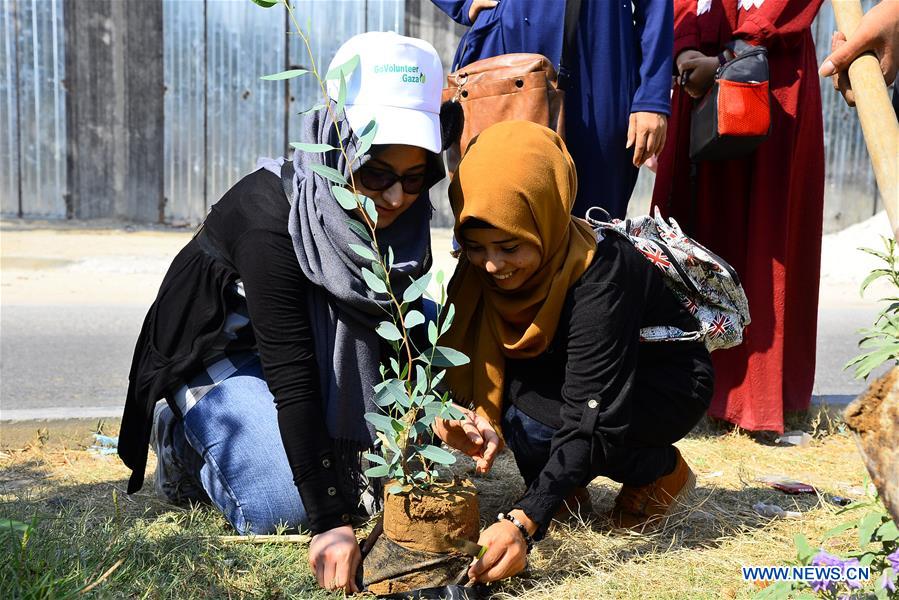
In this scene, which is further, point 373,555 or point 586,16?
point 586,16

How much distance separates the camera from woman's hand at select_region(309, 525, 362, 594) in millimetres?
2203

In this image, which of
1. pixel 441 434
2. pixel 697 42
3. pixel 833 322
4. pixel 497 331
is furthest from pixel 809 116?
pixel 833 322

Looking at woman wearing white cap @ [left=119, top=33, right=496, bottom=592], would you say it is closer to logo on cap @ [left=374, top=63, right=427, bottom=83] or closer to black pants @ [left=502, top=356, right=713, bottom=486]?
logo on cap @ [left=374, top=63, right=427, bottom=83]

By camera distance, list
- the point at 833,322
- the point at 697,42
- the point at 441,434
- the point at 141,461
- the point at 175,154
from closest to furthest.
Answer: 1. the point at 441,434
2. the point at 141,461
3. the point at 697,42
4. the point at 833,322
5. the point at 175,154

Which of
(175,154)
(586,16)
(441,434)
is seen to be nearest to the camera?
(441,434)

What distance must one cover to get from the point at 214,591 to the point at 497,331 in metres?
0.99

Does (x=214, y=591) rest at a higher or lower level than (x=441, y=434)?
lower

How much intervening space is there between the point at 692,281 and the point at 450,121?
0.87 metres

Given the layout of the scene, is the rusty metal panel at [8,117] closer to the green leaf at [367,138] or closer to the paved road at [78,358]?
the paved road at [78,358]

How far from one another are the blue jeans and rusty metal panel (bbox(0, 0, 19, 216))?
28.7 ft

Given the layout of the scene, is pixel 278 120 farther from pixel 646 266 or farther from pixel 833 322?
pixel 646 266

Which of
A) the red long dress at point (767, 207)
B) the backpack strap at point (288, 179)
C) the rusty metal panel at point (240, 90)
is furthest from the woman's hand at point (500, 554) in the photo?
the rusty metal panel at point (240, 90)

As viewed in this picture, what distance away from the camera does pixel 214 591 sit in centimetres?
217

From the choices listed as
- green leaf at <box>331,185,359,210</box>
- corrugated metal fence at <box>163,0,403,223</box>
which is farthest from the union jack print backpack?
corrugated metal fence at <box>163,0,403,223</box>
